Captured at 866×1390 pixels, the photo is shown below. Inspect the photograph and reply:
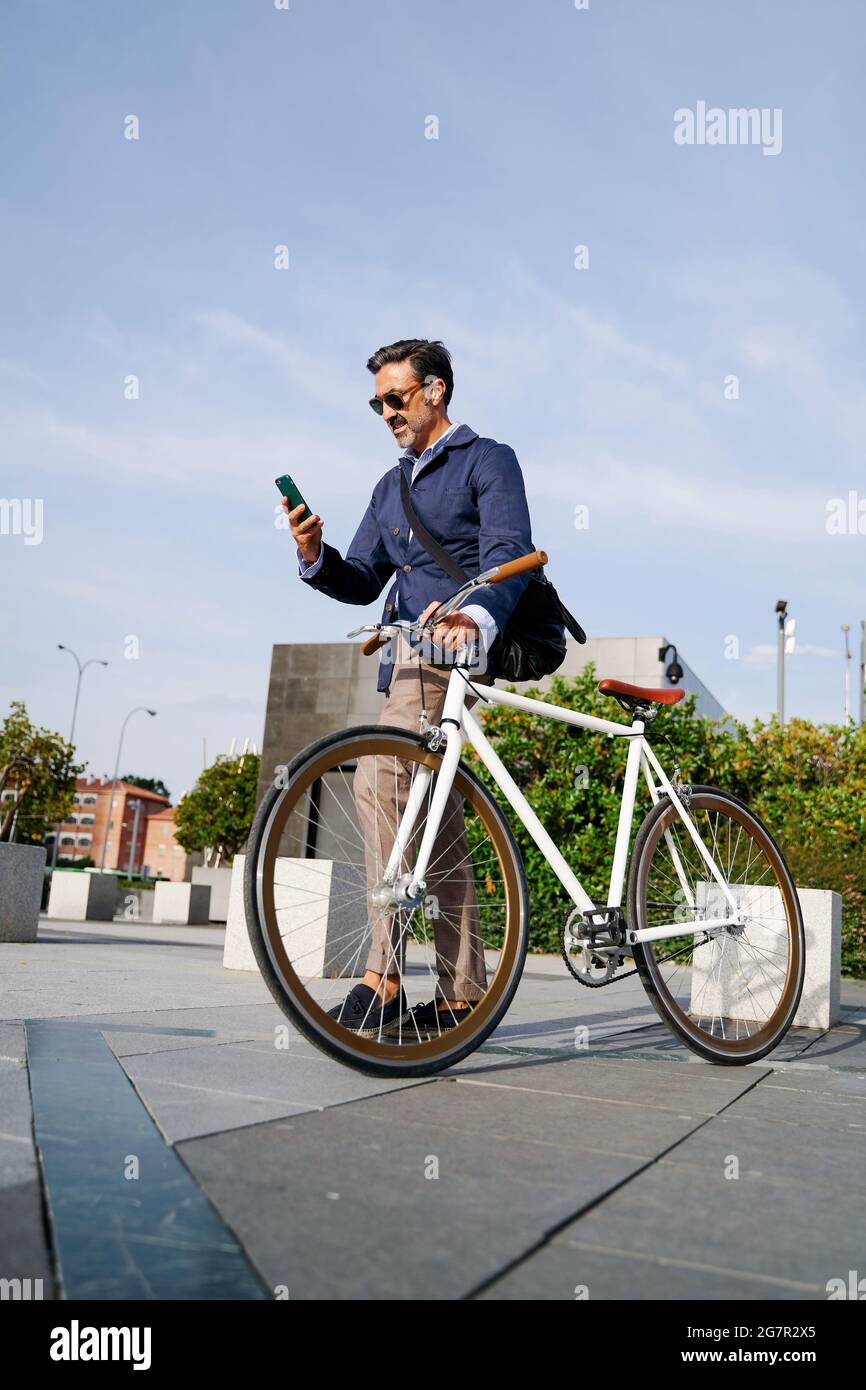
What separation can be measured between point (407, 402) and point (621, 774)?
422 inches

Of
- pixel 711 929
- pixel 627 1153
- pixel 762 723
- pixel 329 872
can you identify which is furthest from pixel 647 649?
pixel 627 1153

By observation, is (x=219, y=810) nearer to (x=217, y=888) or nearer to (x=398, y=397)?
(x=217, y=888)

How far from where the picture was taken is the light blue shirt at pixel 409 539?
11.1ft

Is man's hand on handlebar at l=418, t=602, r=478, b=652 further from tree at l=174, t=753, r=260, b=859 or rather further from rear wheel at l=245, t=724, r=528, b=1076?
tree at l=174, t=753, r=260, b=859

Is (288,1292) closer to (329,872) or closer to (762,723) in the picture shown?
(329,872)

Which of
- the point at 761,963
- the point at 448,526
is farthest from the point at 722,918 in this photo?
the point at 448,526

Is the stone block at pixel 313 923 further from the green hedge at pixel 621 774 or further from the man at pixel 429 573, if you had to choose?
the green hedge at pixel 621 774

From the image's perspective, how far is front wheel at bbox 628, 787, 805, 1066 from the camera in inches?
142

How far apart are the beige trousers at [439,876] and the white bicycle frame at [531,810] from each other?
0.36ft

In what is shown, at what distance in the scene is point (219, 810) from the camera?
144ft

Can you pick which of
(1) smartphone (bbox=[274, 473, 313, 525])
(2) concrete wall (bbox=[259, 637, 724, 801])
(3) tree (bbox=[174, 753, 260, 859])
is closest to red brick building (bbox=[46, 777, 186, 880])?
(3) tree (bbox=[174, 753, 260, 859])

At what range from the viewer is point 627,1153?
2.19 metres
